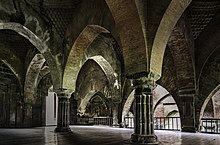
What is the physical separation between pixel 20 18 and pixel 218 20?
7.68m

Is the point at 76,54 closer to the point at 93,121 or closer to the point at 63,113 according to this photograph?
the point at 63,113

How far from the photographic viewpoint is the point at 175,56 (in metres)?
10.5

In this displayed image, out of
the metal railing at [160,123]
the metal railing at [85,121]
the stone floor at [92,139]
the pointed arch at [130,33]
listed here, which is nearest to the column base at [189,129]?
the stone floor at [92,139]

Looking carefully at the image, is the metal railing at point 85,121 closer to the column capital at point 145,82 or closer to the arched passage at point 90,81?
the arched passage at point 90,81

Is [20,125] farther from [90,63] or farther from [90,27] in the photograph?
[90,27]

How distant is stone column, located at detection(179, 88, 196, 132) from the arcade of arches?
0.13ft

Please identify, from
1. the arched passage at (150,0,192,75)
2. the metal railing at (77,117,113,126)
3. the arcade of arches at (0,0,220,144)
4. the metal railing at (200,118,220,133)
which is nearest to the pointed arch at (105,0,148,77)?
the arcade of arches at (0,0,220,144)

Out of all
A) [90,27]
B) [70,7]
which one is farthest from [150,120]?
[70,7]

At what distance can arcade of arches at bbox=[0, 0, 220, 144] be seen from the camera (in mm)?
6289

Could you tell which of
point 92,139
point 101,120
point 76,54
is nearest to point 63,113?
point 76,54

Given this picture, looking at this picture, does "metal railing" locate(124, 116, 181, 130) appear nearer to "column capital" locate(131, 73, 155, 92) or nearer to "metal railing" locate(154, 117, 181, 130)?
"metal railing" locate(154, 117, 181, 130)

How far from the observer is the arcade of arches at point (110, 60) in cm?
629

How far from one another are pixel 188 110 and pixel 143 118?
4.91m

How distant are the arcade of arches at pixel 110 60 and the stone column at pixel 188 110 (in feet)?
0.13
